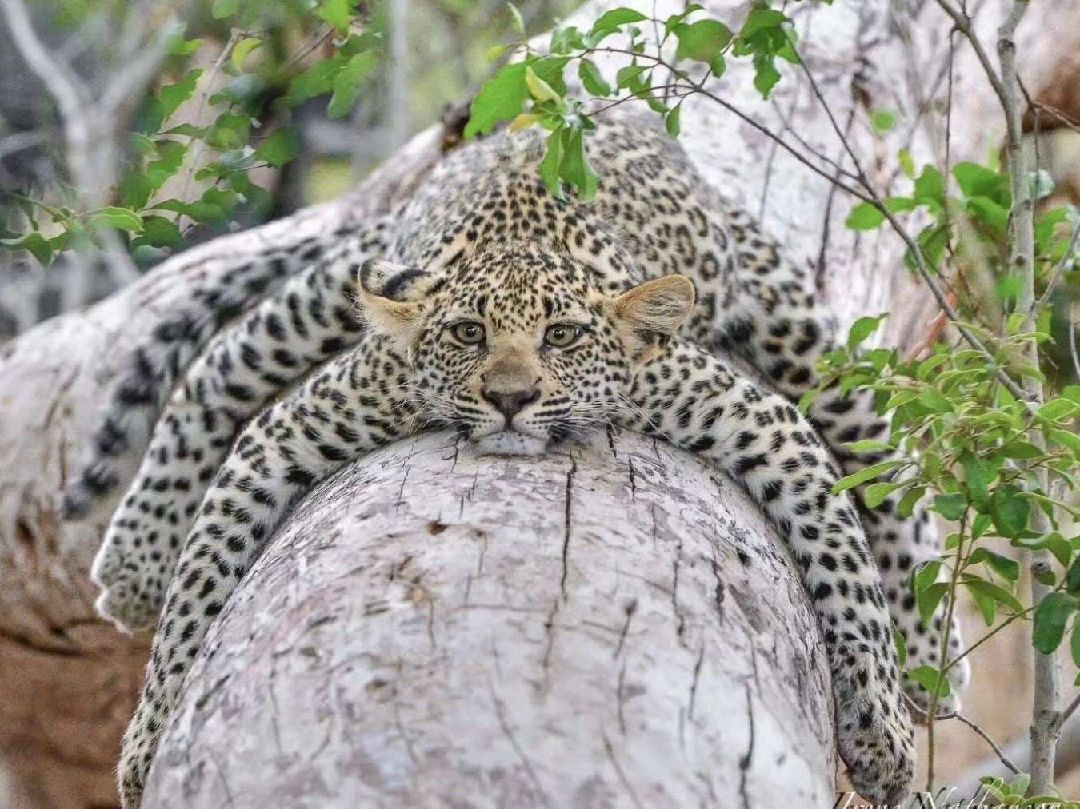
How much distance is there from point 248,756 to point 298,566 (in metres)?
0.89

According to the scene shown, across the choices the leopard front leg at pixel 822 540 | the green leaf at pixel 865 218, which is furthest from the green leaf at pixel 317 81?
the green leaf at pixel 865 218

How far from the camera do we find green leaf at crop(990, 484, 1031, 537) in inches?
187

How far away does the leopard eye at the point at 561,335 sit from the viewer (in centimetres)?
542

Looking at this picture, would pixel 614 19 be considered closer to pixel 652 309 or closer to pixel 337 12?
pixel 652 309

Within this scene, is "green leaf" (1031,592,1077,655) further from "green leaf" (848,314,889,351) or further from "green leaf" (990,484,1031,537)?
Answer: "green leaf" (848,314,889,351)

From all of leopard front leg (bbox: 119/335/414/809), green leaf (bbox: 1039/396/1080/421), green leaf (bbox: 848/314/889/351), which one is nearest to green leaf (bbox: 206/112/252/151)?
leopard front leg (bbox: 119/335/414/809)

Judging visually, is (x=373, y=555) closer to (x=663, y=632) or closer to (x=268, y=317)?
(x=663, y=632)

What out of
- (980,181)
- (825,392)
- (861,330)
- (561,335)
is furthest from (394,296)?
(980,181)

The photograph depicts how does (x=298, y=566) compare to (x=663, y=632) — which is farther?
(x=298, y=566)

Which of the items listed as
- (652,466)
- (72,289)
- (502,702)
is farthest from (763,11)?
(72,289)

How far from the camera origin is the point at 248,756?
3.37 m

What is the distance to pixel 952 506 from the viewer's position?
4.85 metres

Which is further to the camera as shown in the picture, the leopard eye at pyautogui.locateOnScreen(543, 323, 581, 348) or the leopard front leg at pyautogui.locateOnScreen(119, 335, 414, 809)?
the leopard front leg at pyautogui.locateOnScreen(119, 335, 414, 809)

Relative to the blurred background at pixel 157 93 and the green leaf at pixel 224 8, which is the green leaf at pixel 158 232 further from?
the blurred background at pixel 157 93
